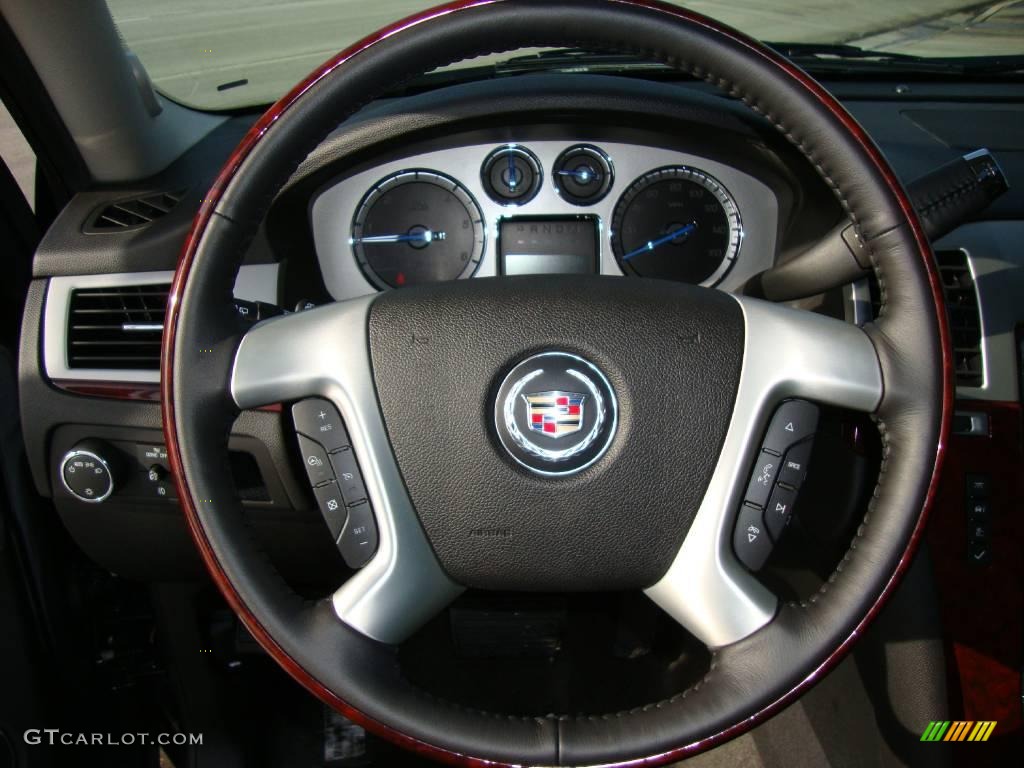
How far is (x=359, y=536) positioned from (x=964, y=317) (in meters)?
1.10

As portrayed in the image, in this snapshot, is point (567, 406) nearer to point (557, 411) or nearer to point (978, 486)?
point (557, 411)

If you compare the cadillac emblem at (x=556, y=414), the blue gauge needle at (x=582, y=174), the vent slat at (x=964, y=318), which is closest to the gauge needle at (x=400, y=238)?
the blue gauge needle at (x=582, y=174)

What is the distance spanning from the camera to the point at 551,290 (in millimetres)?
1033

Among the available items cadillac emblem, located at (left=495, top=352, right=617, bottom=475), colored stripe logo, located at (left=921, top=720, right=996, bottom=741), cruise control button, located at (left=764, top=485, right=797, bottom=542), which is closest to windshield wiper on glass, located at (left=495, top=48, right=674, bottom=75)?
cadillac emblem, located at (left=495, top=352, right=617, bottom=475)

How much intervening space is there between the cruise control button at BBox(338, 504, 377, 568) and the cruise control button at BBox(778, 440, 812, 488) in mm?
471

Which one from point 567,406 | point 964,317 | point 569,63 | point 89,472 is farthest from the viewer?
point 569,63

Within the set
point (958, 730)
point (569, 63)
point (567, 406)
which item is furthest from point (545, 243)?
point (958, 730)

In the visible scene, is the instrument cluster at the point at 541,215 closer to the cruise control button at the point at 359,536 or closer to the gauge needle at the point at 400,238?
the gauge needle at the point at 400,238

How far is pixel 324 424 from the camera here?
3.38ft

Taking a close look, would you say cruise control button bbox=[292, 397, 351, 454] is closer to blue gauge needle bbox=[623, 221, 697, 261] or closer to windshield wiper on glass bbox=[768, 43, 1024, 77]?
blue gauge needle bbox=[623, 221, 697, 261]

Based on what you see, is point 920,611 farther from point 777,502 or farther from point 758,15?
point 758,15

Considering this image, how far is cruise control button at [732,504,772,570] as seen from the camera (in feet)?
3.26

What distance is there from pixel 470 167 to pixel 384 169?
15 cm

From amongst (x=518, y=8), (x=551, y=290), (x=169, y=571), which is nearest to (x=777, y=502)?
(x=551, y=290)
